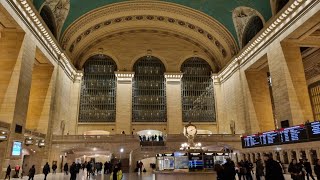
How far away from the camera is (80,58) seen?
2789cm

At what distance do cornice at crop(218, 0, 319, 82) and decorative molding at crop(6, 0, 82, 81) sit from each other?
48.3ft

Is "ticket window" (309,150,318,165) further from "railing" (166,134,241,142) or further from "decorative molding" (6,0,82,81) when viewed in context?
"decorative molding" (6,0,82,81)

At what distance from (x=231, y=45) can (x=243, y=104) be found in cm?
593

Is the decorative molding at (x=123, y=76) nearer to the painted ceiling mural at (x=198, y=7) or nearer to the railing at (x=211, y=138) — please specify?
the painted ceiling mural at (x=198, y=7)

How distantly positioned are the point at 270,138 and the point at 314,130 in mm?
3445

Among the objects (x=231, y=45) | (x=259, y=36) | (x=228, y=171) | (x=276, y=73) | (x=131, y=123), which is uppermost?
(x=231, y=45)

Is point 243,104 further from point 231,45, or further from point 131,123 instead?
point 131,123

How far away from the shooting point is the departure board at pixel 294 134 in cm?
1242

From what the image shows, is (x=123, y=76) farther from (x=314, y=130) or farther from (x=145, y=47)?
(x=314, y=130)

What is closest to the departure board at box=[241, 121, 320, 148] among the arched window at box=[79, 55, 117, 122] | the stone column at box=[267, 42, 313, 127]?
the stone column at box=[267, 42, 313, 127]

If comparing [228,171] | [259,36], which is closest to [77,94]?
[259,36]

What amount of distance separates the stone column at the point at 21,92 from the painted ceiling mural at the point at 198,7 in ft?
14.6

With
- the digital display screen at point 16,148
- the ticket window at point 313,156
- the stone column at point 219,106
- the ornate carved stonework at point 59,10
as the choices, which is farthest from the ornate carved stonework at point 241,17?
the digital display screen at point 16,148

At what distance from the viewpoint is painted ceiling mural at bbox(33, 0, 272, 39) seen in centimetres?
1933
